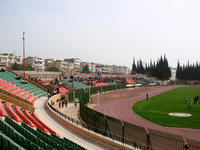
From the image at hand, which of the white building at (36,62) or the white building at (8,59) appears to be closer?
the white building at (8,59)

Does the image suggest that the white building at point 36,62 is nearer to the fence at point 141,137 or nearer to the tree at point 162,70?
the tree at point 162,70

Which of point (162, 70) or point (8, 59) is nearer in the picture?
point (8, 59)

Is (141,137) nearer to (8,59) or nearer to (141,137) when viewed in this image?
(141,137)

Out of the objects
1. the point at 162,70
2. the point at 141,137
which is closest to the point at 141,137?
the point at 141,137

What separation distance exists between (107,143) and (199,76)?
128 meters

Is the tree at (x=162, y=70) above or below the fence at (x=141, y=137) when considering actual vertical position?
above

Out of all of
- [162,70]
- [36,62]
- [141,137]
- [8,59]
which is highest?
[8,59]

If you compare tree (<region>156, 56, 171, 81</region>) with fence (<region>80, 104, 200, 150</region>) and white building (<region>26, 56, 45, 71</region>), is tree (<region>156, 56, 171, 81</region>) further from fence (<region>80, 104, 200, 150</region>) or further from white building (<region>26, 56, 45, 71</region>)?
fence (<region>80, 104, 200, 150</region>)

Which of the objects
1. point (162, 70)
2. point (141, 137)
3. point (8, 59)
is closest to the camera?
point (141, 137)

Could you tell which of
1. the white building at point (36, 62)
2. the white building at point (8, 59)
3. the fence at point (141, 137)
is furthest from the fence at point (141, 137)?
the white building at point (36, 62)

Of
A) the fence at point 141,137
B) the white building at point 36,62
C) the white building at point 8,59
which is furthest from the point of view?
the white building at point 36,62

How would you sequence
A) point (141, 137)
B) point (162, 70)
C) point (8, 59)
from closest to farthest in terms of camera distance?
point (141, 137) → point (8, 59) → point (162, 70)

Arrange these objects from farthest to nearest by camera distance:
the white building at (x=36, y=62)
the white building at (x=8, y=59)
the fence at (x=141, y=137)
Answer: the white building at (x=36, y=62) < the white building at (x=8, y=59) < the fence at (x=141, y=137)

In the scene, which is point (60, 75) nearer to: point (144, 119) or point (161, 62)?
point (144, 119)
